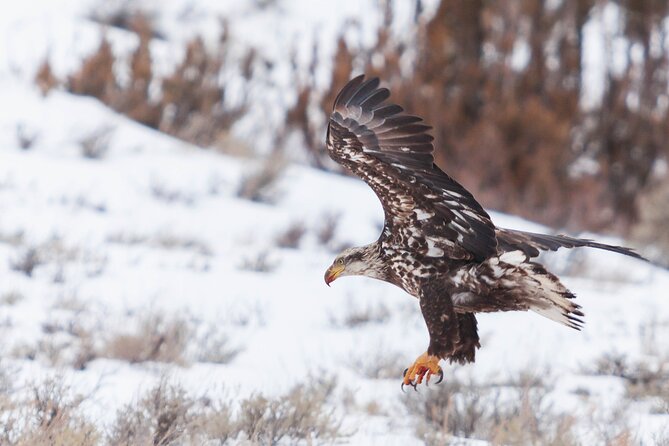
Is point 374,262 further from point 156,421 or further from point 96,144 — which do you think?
point 96,144

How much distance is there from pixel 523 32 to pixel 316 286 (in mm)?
9024

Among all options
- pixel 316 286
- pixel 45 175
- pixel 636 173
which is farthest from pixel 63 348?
pixel 636 173

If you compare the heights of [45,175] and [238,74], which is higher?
[238,74]

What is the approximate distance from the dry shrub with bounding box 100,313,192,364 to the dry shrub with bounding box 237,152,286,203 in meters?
5.06

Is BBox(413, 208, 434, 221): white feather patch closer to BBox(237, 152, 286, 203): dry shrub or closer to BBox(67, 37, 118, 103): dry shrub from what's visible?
BBox(237, 152, 286, 203): dry shrub

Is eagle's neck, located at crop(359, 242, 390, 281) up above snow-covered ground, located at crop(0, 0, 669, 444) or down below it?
above

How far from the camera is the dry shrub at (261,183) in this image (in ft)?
36.1

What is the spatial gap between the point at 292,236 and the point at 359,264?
5156 millimetres

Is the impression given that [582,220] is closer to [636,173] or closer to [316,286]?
[636,173]

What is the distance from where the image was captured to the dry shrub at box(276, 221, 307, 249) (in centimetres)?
982

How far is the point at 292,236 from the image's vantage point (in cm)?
991

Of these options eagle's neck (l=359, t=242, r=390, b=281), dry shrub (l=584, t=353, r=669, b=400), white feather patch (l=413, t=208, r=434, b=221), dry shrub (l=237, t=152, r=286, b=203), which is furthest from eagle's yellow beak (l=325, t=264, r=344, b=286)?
dry shrub (l=237, t=152, r=286, b=203)

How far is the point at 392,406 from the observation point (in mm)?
5418

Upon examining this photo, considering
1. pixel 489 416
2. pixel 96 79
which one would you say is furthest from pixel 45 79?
pixel 489 416
